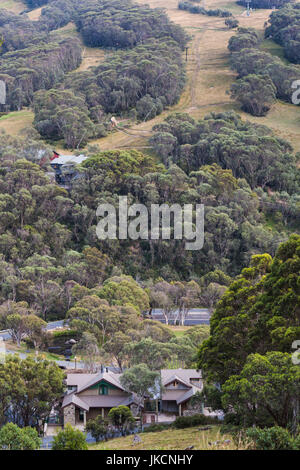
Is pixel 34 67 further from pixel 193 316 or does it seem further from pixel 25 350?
pixel 25 350

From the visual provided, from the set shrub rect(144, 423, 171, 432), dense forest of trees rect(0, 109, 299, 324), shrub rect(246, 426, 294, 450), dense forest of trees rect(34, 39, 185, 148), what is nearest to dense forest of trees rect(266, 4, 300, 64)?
dense forest of trees rect(34, 39, 185, 148)

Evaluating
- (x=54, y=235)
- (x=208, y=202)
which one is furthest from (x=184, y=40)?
(x=54, y=235)

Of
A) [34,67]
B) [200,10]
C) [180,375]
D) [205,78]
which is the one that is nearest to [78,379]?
[180,375]

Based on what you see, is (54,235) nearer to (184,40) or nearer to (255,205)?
(255,205)

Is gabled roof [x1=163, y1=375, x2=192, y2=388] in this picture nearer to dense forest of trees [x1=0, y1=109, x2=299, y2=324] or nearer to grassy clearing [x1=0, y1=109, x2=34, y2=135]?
dense forest of trees [x1=0, y1=109, x2=299, y2=324]

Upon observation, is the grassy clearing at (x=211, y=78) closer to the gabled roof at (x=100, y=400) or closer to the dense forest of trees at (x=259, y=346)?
the gabled roof at (x=100, y=400)

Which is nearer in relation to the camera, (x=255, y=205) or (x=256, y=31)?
(x=255, y=205)
